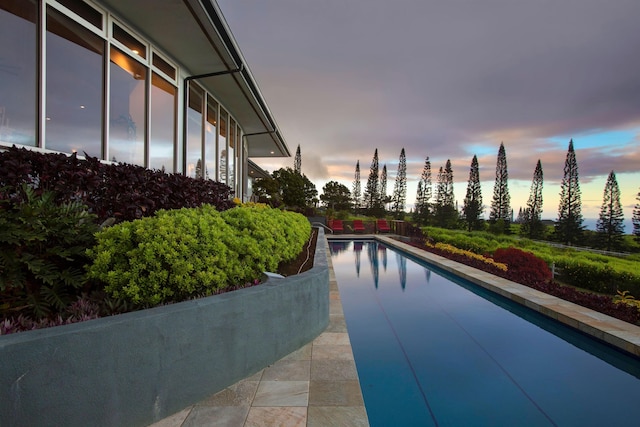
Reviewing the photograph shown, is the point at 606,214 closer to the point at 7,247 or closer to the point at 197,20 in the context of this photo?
the point at 197,20

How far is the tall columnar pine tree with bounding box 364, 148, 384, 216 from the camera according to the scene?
33.1 metres

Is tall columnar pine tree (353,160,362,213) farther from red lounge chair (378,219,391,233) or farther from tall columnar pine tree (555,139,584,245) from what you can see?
tall columnar pine tree (555,139,584,245)

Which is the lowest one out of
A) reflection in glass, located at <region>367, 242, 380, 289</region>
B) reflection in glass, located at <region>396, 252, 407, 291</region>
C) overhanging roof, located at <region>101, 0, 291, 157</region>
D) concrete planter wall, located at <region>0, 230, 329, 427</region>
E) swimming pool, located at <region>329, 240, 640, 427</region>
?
reflection in glass, located at <region>367, 242, 380, 289</region>

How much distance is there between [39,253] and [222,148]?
7169mm

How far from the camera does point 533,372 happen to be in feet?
10.4

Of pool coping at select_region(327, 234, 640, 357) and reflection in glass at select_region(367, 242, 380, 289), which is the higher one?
pool coping at select_region(327, 234, 640, 357)

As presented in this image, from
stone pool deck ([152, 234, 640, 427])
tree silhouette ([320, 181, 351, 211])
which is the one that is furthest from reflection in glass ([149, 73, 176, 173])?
tree silhouette ([320, 181, 351, 211])

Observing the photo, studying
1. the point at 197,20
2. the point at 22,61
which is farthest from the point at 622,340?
the point at 22,61

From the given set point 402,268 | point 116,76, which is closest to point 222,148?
point 116,76

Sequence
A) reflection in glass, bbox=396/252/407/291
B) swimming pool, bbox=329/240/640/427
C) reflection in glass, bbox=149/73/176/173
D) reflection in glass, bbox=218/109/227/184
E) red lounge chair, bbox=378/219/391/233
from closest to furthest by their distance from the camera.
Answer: swimming pool, bbox=329/240/640/427 → reflection in glass, bbox=149/73/176/173 → reflection in glass, bbox=396/252/407/291 → reflection in glass, bbox=218/109/227/184 → red lounge chair, bbox=378/219/391/233

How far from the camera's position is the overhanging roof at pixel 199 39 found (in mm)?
4070

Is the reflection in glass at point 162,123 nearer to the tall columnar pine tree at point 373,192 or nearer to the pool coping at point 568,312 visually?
the pool coping at point 568,312

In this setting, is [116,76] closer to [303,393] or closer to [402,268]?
[303,393]

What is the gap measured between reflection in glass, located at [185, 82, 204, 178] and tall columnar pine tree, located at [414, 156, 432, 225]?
2410cm
